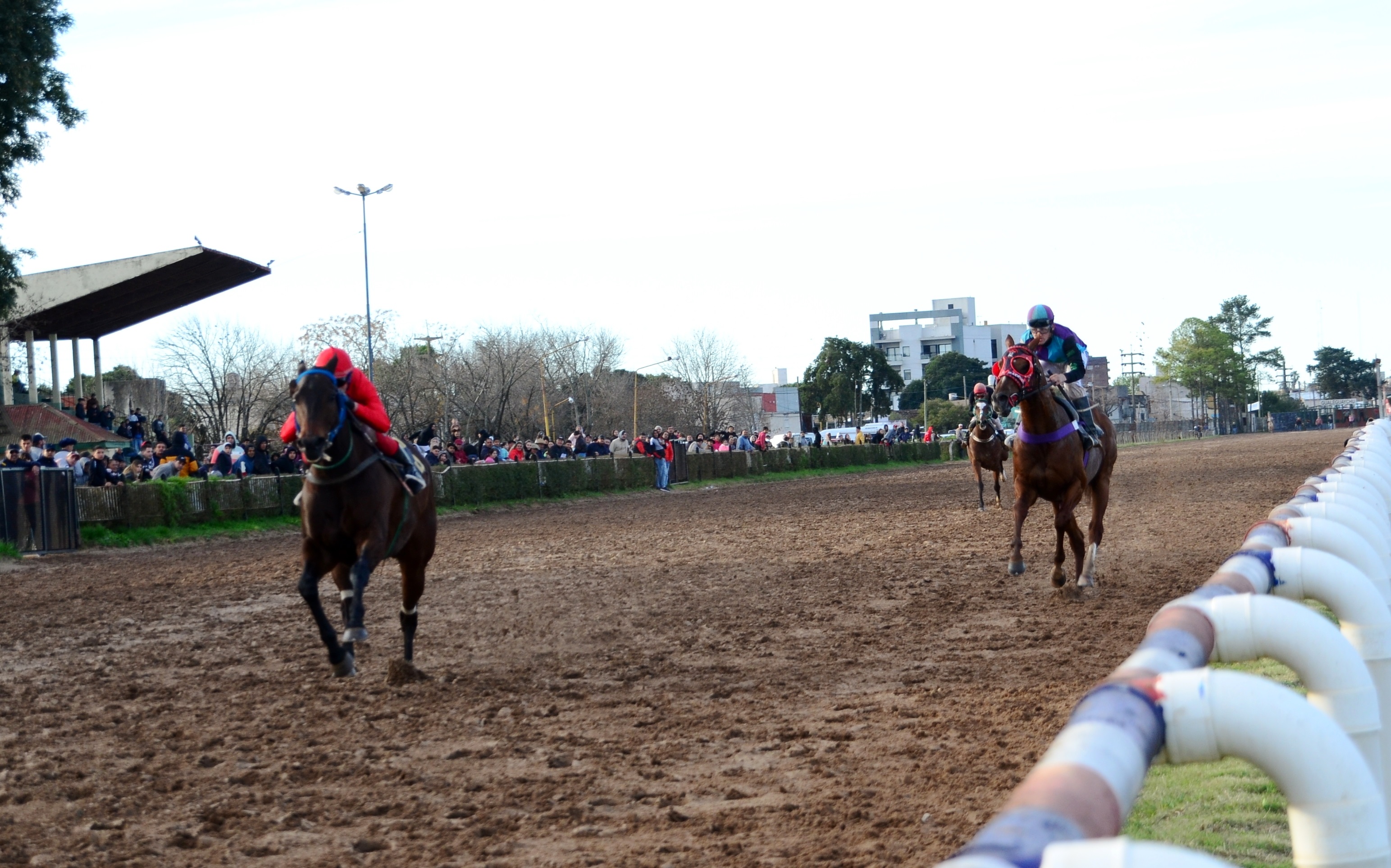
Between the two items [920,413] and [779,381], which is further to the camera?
[779,381]

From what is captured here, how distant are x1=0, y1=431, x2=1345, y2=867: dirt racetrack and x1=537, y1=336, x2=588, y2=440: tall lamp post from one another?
46003 mm

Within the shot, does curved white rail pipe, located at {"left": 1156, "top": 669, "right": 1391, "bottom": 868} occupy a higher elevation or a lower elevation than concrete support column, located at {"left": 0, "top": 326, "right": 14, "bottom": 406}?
lower

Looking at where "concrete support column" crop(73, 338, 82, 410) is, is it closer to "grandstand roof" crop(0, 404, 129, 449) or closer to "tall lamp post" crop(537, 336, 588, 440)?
"grandstand roof" crop(0, 404, 129, 449)

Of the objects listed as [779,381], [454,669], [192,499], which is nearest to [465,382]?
[192,499]

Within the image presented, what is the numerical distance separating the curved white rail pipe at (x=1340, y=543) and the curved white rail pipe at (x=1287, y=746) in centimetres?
139

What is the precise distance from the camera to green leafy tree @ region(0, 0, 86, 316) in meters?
21.9

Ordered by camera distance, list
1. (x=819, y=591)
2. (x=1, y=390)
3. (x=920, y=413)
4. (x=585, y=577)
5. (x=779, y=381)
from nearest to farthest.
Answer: (x=819, y=591) → (x=585, y=577) → (x=1, y=390) → (x=920, y=413) → (x=779, y=381)

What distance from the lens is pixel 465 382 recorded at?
6488cm

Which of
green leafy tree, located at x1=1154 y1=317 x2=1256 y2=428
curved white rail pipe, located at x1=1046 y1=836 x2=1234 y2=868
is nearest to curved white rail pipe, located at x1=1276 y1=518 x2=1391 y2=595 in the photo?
curved white rail pipe, located at x1=1046 y1=836 x2=1234 y2=868

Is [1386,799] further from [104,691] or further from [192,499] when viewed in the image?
[192,499]

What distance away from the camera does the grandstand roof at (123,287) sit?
32594 mm

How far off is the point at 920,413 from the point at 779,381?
2002 inches

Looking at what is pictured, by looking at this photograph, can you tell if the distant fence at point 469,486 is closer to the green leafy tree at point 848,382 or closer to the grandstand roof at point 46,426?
the grandstand roof at point 46,426

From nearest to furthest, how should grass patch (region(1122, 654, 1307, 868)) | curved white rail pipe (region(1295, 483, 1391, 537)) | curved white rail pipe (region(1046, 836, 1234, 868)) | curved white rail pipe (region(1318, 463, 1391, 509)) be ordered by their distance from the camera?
curved white rail pipe (region(1046, 836, 1234, 868)) → curved white rail pipe (region(1295, 483, 1391, 537)) → grass patch (region(1122, 654, 1307, 868)) → curved white rail pipe (region(1318, 463, 1391, 509))
